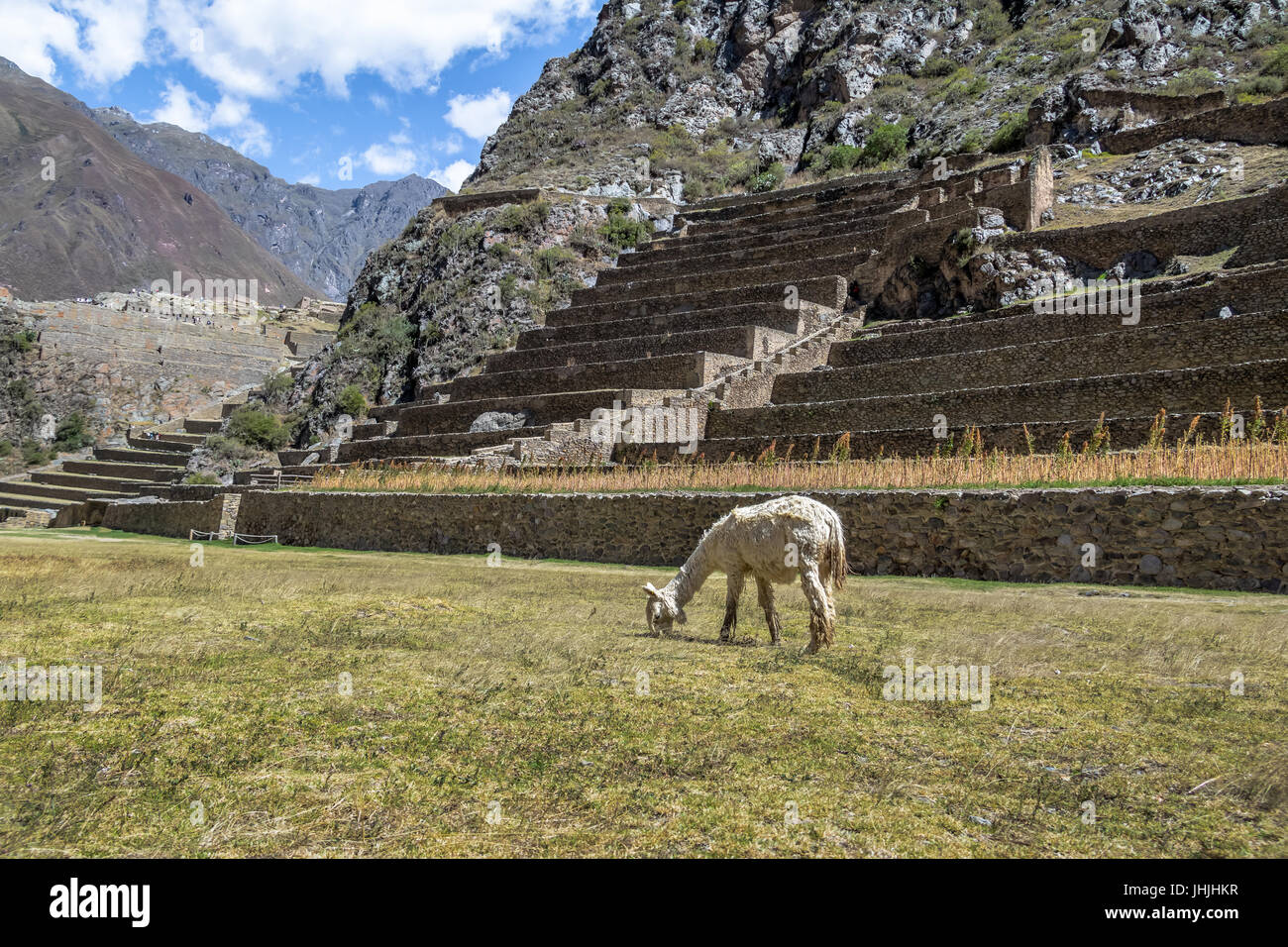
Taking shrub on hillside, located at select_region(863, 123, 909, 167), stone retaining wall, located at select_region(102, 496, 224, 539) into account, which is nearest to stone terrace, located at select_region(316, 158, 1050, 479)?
stone retaining wall, located at select_region(102, 496, 224, 539)

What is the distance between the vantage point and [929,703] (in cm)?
489

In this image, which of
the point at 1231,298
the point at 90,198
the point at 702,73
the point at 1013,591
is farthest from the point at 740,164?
the point at 90,198

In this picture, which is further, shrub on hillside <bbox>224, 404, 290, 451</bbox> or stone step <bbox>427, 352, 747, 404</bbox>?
shrub on hillside <bbox>224, 404, 290, 451</bbox>

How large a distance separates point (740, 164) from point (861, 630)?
170ft

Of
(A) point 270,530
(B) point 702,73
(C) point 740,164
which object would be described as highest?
(B) point 702,73

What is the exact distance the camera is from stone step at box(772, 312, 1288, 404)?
52.2 feet

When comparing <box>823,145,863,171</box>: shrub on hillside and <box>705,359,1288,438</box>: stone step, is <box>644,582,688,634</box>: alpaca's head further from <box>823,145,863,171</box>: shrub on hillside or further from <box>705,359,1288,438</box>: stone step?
<box>823,145,863,171</box>: shrub on hillside

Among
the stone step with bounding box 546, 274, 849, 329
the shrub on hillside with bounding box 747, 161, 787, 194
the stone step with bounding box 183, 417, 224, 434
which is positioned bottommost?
the stone step with bounding box 183, 417, 224, 434

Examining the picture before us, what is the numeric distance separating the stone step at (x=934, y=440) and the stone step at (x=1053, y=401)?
1.94ft

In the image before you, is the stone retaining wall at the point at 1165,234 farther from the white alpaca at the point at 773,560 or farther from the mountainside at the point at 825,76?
the white alpaca at the point at 773,560

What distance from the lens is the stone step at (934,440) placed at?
13750 millimetres

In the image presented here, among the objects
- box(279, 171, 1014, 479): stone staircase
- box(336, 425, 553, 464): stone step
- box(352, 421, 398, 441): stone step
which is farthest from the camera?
box(352, 421, 398, 441): stone step

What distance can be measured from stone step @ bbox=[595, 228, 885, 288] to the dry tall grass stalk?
15176 millimetres

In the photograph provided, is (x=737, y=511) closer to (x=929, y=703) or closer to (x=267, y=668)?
(x=929, y=703)
